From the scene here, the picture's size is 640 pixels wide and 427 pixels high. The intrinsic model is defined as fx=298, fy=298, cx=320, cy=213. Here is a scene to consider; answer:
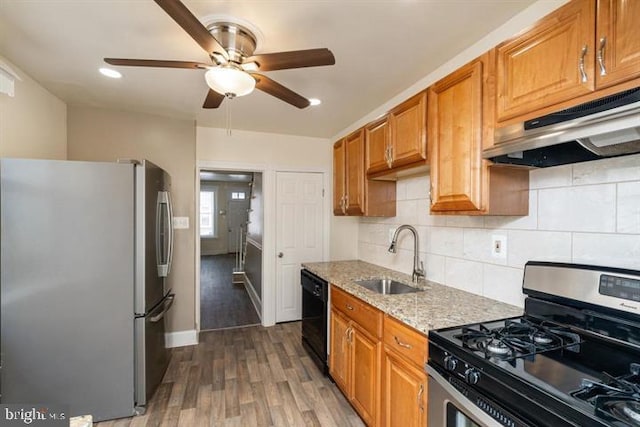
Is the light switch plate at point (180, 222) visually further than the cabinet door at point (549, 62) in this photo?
Yes

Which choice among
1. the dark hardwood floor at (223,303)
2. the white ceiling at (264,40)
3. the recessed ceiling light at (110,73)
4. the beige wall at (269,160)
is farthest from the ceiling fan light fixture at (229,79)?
the dark hardwood floor at (223,303)

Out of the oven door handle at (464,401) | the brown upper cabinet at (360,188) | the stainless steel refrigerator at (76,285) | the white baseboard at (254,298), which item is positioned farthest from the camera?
the white baseboard at (254,298)

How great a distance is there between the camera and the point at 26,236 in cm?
194

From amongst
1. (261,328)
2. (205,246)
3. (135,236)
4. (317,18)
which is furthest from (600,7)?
(205,246)

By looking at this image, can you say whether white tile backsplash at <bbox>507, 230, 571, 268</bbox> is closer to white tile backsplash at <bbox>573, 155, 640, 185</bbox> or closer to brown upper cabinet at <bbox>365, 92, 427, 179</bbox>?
white tile backsplash at <bbox>573, 155, 640, 185</bbox>

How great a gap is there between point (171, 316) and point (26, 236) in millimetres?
1670

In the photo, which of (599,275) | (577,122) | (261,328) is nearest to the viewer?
(577,122)

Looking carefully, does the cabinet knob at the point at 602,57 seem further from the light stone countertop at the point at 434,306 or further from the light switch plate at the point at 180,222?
the light switch plate at the point at 180,222

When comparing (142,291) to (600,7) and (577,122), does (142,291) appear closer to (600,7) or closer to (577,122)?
(577,122)

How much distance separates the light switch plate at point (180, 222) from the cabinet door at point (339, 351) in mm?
1957

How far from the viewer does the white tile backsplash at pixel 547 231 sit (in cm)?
126

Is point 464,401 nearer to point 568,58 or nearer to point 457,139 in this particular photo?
point 457,139

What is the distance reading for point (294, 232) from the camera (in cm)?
399

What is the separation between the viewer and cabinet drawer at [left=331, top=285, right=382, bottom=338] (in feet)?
6.00
